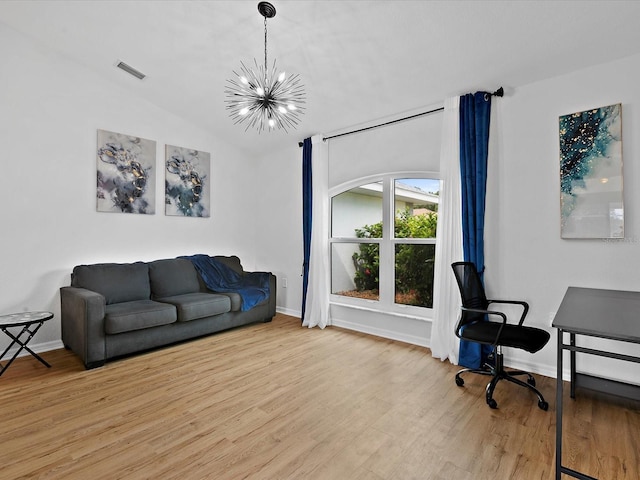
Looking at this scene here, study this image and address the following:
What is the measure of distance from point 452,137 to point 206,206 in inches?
146

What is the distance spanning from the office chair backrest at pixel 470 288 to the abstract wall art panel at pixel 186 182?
12.7ft

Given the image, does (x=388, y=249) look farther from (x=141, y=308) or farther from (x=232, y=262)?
(x=141, y=308)

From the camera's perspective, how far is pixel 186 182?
498cm

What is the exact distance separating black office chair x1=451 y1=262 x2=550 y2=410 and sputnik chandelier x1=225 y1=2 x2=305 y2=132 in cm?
221

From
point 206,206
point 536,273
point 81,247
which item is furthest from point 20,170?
point 536,273

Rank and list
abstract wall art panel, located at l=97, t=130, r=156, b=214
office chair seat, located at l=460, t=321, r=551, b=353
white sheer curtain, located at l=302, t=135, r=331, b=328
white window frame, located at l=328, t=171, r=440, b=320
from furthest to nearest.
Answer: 1. white sheer curtain, located at l=302, t=135, r=331, b=328
2. abstract wall art panel, located at l=97, t=130, r=156, b=214
3. white window frame, located at l=328, t=171, r=440, b=320
4. office chair seat, located at l=460, t=321, r=551, b=353

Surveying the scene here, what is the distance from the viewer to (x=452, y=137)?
341 centimetres

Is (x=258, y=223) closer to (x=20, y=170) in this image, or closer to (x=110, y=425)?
(x=20, y=170)

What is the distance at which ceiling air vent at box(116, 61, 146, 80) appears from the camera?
3.87 meters

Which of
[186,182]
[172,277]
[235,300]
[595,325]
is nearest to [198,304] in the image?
[235,300]

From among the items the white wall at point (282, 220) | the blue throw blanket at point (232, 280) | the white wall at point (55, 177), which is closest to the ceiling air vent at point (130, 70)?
the white wall at point (55, 177)

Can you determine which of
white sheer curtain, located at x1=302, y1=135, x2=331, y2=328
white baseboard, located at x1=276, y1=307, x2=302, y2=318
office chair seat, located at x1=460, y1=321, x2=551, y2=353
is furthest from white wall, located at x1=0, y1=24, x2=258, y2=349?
office chair seat, located at x1=460, y1=321, x2=551, y2=353

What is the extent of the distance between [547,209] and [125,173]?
488 cm

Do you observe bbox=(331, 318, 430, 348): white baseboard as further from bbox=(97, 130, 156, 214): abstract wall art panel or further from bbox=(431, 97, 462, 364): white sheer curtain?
bbox=(97, 130, 156, 214): abstract wall art panel
